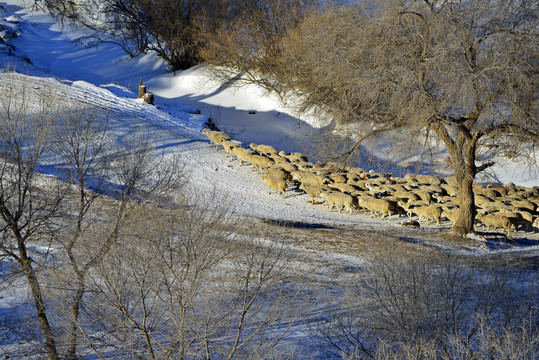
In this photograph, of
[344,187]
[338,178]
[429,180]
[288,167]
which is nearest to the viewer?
[344,187]

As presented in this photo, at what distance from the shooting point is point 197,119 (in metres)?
31.2

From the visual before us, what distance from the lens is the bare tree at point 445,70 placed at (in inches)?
548

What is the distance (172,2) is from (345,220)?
111 feet

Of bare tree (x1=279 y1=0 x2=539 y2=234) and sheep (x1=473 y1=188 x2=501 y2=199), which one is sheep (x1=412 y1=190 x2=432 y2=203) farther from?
bare tree (x1=279 y1=0 x2=539 y2=234)

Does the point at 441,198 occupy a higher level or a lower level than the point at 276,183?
higher

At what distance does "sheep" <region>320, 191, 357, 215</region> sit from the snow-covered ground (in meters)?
0.39

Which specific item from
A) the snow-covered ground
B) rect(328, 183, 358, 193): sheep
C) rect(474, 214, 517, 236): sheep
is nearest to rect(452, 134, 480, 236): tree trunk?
the snow-covered ground

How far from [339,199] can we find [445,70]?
6155 millimetres

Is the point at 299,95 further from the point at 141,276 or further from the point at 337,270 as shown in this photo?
the point at 141,276

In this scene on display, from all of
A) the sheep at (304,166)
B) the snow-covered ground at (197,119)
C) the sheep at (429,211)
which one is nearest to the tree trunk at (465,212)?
the snow-covered ground at (197,119)

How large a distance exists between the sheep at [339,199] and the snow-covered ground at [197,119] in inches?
15.2

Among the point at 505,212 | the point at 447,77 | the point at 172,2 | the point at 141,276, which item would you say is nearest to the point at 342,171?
the point at 505,212

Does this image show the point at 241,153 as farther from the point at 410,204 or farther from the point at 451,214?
the point at 451,214

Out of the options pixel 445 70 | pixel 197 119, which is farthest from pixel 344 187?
pixel 197 119
